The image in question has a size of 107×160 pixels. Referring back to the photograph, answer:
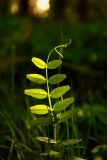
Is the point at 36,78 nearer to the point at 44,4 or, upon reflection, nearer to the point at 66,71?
the point at 66,71

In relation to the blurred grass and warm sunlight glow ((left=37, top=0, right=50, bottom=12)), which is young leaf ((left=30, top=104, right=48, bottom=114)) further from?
the blurred grass

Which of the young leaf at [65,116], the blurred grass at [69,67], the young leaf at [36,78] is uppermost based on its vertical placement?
the young leaf at [36,78]

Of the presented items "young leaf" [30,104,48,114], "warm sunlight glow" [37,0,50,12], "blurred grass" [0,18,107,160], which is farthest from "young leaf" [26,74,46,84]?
"blurred grass" [0,18,107,160]

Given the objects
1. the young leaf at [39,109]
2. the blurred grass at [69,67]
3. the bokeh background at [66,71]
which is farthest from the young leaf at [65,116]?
the blurred grass at [69,67]

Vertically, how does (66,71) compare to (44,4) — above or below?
below

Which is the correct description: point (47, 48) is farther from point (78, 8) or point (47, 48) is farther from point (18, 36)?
point (78, 8)

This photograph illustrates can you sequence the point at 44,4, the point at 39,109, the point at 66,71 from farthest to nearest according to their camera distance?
the point at 44,4 → the point at 66,71 → the point at 39,109

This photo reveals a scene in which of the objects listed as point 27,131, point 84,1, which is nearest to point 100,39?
point 27,131

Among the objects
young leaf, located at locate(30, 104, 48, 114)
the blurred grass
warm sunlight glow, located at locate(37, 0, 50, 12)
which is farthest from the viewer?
the blurred grass

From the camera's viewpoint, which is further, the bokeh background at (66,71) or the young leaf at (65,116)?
the bokeh background at (66,71)

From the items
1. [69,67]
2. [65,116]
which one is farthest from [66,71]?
[65,116]

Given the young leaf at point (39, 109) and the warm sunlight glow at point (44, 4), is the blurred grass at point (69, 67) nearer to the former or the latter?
the warm sunlight glow at point (44, 4)

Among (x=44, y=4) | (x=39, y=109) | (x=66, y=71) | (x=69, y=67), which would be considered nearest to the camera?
(x=39, y=109)
